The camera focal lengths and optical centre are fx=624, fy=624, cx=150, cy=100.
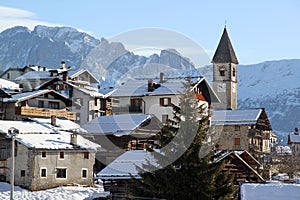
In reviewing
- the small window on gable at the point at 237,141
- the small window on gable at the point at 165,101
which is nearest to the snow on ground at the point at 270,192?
the small window on gable at the point at 165,101

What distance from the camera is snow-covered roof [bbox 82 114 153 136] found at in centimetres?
6243

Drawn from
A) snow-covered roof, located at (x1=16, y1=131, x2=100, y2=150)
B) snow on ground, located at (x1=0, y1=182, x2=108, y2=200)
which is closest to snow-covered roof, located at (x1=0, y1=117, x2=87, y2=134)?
snow-covered roof, located at (x1=16, y1=131, x2=100, y2=150)

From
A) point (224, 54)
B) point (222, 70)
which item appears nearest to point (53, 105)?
point (222, 70)

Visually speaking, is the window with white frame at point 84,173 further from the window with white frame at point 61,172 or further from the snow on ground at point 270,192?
the snow on ground at point 270,192

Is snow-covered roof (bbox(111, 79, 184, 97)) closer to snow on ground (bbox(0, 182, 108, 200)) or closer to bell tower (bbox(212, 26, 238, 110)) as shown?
bell tower (bbox(212, 26, 238, 110))

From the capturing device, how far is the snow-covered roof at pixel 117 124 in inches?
2458

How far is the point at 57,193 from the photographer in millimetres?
48125

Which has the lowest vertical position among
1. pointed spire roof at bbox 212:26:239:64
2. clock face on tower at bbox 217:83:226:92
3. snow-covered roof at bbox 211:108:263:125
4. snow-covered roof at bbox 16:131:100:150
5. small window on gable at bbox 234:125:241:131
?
snow-covered roof at bbox 16:131:100:150

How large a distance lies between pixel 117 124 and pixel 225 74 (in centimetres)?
3169

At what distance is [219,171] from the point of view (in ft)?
99.5

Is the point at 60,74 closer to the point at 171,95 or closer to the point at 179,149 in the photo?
the point at 171,95

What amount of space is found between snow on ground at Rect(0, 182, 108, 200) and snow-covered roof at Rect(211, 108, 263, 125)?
25807 millimetres

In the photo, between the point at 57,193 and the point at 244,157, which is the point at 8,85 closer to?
the point at 57,193

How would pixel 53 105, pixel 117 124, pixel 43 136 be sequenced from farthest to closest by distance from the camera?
pixel 53 105 < pixel 117 124 < pixel 43 136
